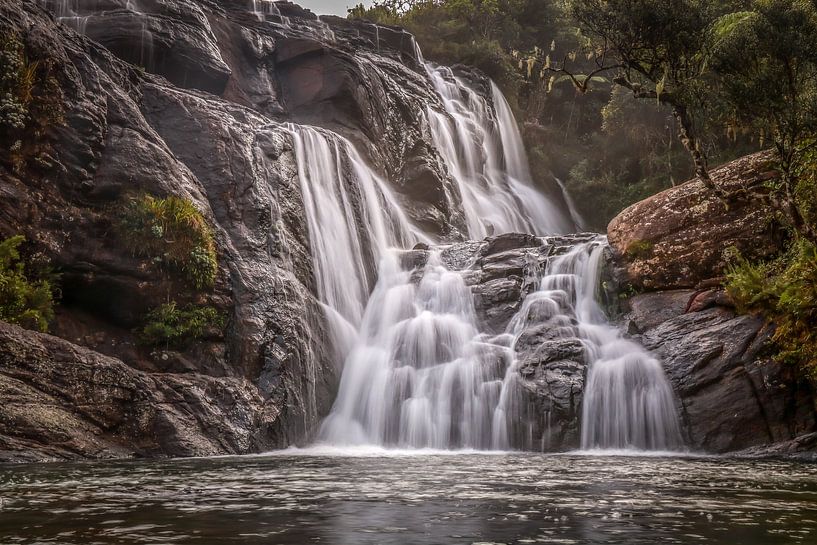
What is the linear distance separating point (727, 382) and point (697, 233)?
4.40m

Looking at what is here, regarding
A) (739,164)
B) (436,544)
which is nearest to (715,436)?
(739,164)

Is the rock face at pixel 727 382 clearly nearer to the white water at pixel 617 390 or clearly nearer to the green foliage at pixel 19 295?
the white water at pixel 617 390

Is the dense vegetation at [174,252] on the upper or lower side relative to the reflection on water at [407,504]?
upper

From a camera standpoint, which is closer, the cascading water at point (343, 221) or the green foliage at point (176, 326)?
the green foliage at point (176, 326)

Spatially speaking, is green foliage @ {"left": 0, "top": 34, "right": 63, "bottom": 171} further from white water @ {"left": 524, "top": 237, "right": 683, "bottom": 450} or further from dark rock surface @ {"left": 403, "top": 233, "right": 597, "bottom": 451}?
white water @ {"left": 524, "top": 237, "right": 683, "bottom": 450}

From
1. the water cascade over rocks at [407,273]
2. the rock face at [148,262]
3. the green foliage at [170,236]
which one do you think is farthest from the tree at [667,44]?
the green foliage at [170,236]

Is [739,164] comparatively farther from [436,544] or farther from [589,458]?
[436,544]

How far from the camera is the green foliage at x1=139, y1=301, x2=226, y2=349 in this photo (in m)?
13.2

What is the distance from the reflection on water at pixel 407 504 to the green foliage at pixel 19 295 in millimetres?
4035

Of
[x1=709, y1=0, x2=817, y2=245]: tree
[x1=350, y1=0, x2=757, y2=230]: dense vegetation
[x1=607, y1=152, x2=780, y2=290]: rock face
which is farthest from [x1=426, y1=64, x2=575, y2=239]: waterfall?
[x1=709, y1=0, x2=817, y2=245]: tree

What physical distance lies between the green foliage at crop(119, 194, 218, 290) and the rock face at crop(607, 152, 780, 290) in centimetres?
1001

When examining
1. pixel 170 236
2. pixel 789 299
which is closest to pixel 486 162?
pixel 170 236

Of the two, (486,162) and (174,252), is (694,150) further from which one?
(486,162)

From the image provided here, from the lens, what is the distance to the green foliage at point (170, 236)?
A: 13.7m
